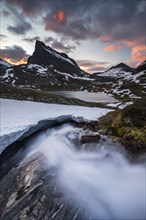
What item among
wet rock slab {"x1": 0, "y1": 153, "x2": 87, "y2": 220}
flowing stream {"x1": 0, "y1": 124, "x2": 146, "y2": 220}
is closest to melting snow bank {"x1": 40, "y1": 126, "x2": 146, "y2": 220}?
flowing stream {"x1": 0, "y1": 124, "x2": 146, "y2": 220}

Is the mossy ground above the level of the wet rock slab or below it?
above

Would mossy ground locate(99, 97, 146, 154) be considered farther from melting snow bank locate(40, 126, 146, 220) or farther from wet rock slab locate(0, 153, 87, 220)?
wet rock slab locate(0, 153, 87, 220)

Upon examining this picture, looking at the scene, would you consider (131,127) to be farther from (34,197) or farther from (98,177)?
(34,197)

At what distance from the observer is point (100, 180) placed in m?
7.86

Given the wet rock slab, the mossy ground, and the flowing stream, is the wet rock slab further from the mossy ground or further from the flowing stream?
the mossy ground

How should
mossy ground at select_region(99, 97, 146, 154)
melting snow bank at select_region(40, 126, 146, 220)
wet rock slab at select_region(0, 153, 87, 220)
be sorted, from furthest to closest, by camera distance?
mossy ground at select_region(99, 97, 146, 154) < melting snow bank at select_region(40, 126, 146, 220) < wet rock slab at select_region(0, 153, 87, 220)

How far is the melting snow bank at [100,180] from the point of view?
661 cm

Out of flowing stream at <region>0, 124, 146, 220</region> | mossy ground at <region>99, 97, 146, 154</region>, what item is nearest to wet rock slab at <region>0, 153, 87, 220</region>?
flowing stream at <region>0, 124, 146, 220</region>

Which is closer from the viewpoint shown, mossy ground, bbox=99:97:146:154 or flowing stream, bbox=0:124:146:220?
flowing stream, bbox=0:124:146:220

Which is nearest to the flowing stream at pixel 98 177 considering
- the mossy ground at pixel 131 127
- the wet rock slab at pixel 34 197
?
the wet rock slab at pixel 34 197

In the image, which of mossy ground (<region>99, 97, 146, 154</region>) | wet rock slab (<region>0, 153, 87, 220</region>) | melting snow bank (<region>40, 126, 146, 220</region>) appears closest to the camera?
wet rock slab (<region>0, 153, 87, 220</region>)

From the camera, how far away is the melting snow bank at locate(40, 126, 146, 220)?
6.61 metres

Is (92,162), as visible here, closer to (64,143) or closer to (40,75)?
(64,143)

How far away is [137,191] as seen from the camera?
280 inches
